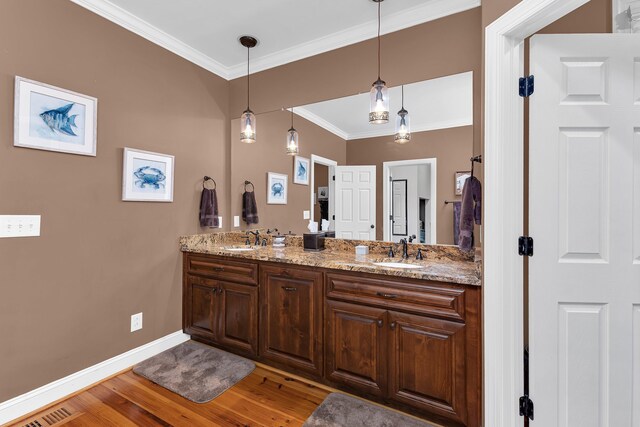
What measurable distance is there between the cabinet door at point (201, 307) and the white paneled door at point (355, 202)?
1255 millimetres

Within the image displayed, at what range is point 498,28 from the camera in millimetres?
A: 1401

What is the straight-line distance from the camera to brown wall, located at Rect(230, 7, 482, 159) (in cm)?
201

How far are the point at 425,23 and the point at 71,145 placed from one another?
2671 mm

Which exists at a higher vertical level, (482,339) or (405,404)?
(482,339)

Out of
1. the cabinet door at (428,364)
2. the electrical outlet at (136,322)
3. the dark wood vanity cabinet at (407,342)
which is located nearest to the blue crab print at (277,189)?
the dark wood vanity cabinet at (407,342)

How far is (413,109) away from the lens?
2.31 m

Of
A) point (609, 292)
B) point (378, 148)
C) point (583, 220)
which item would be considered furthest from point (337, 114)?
point (609, 292)

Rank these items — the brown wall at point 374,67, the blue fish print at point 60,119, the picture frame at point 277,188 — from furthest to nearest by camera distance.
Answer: the picture frame at point 277,188 → the brown wall at point 374,67 → the blue fish print at point 60,119

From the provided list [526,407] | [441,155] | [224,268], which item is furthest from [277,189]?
[526,407]

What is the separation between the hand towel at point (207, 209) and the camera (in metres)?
2.91

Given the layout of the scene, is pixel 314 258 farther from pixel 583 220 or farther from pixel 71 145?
pixel 71 145

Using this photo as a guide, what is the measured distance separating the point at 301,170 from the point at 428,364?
195cm

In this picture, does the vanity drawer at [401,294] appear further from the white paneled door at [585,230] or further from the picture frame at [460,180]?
A: the picture frame at [460,180]

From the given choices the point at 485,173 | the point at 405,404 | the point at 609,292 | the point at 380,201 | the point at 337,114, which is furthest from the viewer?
the point at 337,114
